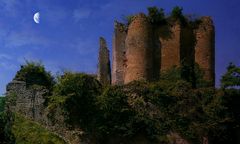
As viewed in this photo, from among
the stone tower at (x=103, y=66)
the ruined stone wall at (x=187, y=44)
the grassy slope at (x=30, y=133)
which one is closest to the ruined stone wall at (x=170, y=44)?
the ruined stone wall at (x=187, y=44)

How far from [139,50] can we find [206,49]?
4.78 metres

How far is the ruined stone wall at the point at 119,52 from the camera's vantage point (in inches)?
1502

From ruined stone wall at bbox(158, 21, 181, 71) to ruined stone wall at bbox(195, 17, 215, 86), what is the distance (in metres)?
1.51

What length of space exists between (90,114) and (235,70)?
10927 millimetres

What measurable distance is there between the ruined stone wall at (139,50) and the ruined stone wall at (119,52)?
4.29ft

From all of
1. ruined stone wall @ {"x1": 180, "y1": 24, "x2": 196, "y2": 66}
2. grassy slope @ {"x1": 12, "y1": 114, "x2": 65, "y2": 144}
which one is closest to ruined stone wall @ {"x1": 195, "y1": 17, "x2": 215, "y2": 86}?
ruined stone wall @ {"x1": 180, "y1": 24, "x2": 196, "y2": 66}

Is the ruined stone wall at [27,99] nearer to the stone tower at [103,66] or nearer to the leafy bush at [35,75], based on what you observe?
the leafy bush at [35,75]

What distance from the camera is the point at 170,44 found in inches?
1438

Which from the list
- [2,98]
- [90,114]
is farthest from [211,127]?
[2,98]

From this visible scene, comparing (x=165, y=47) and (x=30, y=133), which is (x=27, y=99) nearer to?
(x=30, y=133)

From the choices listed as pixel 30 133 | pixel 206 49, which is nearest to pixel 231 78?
pixel 206 49

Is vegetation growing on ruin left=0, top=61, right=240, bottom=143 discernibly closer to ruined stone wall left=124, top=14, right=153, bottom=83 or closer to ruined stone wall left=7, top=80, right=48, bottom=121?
ruined stone wall left=7, top=80, right=48, bottom=121

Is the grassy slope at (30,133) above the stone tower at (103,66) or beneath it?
beneath

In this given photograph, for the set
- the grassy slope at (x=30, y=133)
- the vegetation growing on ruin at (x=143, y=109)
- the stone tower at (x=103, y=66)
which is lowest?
the grassy slope at (x=30, y=133)
